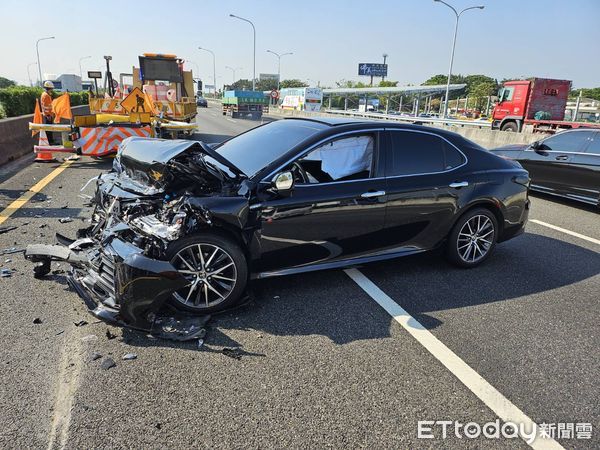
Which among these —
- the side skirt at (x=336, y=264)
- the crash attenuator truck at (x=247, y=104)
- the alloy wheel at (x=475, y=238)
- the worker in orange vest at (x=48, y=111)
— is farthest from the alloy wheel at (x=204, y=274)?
the crash attenuator truck at (x=247, y=104)

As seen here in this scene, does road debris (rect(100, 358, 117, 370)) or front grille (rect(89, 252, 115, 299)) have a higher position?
front grille (rect(89, 252, 115, 299))

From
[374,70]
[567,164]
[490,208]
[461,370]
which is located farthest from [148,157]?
[374,70]

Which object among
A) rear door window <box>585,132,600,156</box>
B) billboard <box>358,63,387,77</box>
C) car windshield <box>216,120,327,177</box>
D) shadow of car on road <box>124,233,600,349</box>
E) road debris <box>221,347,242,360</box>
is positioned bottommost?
shadow of car on road <box>124,233,600,349</box>

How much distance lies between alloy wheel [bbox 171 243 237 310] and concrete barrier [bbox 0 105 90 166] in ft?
29.5

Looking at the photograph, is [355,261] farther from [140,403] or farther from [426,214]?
[140,403]

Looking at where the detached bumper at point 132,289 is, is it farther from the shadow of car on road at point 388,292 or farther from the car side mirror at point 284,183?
the car side mirror at point 284,183

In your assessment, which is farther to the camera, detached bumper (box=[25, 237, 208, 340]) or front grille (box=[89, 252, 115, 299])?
front grille (box=[89, 252, 115, 299])

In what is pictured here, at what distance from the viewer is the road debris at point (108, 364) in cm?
312

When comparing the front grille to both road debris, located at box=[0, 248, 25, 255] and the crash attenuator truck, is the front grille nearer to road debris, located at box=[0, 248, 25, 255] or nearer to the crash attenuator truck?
road debris, located at box=[0, 248, 25, 255]

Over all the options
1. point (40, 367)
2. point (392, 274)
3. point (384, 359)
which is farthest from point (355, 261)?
point (40, 367)

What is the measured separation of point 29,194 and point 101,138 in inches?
133

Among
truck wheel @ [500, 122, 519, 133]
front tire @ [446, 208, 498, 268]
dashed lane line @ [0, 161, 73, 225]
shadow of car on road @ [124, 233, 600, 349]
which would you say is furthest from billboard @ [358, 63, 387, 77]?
front tire @ [446, 208, 498, 268]

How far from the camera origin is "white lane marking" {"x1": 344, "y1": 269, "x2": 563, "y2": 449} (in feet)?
9.21

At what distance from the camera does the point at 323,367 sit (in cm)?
325
